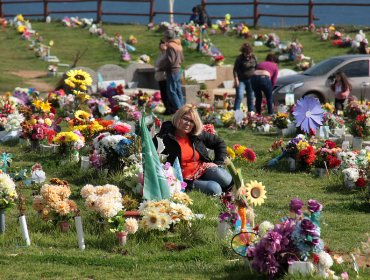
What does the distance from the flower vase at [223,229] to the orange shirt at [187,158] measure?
2343 millimetres

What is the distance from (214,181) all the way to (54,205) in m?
2.42

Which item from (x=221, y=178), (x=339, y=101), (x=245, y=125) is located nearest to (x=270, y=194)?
(x=221, y=178)

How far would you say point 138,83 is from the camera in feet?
78.3

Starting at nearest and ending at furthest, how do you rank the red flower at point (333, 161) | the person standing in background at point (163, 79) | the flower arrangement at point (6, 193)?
the flower arrangement at point (6, 193) → the red flower at point (333, 161) → the person standing in background at point (163, 79)

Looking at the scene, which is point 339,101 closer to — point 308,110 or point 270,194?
point 308,110

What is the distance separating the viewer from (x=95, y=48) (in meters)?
32.4

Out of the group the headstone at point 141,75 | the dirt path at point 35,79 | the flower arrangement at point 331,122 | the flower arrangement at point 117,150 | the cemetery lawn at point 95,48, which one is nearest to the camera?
the flower arrangement at point 117,150

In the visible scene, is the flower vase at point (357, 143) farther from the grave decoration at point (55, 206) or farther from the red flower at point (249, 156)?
the grave decoration at point (55, 206)

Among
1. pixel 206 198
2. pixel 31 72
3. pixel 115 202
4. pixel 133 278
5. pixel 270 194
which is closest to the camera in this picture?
pixel 133 278

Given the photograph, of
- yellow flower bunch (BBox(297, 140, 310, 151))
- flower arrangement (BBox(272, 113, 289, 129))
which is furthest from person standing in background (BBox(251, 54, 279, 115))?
yellow flower bunch (BBox(297, 140, 310, 151))

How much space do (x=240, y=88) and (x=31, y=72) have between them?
32.6ft

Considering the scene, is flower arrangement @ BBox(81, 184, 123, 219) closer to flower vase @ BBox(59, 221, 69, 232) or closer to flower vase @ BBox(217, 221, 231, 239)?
flower vase @ BBox(59, 221, 69, 232)

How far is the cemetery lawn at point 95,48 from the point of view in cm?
2870

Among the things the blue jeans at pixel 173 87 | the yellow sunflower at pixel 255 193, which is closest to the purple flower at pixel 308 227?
the yellow sunflower at pixel 255 193
